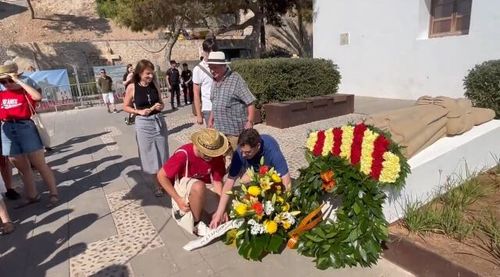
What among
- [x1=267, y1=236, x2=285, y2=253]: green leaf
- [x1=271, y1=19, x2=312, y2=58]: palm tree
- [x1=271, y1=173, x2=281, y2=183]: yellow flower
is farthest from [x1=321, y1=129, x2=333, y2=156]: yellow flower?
[x1=271, y1=19, x2=312, y2=58]: palm tree

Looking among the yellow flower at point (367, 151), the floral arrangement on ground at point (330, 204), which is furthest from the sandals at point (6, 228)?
the yellow flower at point (367, 151)

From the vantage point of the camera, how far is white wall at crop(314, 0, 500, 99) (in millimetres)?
7930

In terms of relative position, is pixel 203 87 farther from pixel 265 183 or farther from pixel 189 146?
pixel 265 183

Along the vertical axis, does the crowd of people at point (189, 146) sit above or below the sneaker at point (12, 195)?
above

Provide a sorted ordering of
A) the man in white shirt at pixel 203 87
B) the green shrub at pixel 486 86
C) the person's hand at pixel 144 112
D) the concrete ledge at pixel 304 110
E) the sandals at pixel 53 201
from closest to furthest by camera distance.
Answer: the person's hand at pixel 144 112
the sandals at pixel 53 201
the man in white shirt at pixel 203 87
the green shrub at pixel 486 86
the concrete ledge at pixel 304 110

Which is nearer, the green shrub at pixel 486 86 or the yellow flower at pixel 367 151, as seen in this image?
the yellow flower at pixel 367 151

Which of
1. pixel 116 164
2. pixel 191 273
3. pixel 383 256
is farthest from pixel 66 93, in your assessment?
pixel 383 256

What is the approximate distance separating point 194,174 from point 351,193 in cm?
140

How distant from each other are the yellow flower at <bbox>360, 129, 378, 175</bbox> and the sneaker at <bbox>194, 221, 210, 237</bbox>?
1470mm

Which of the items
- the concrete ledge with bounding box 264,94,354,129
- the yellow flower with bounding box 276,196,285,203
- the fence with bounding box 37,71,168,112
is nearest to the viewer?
the yellow flower with bounding box 276,196,285,203

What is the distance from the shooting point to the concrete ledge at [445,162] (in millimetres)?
2861

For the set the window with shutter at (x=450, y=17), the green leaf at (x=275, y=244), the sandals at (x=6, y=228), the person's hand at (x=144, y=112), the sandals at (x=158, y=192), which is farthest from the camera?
the window with shutter at (x=450, y=17)

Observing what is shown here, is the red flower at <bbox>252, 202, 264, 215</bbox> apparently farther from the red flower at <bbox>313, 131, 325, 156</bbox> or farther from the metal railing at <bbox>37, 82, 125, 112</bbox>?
the metal railing at <bbox>37, 82, 125, 112</bbox>

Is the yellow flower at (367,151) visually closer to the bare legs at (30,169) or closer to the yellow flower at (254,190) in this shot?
the yellow flower at (254,190)
